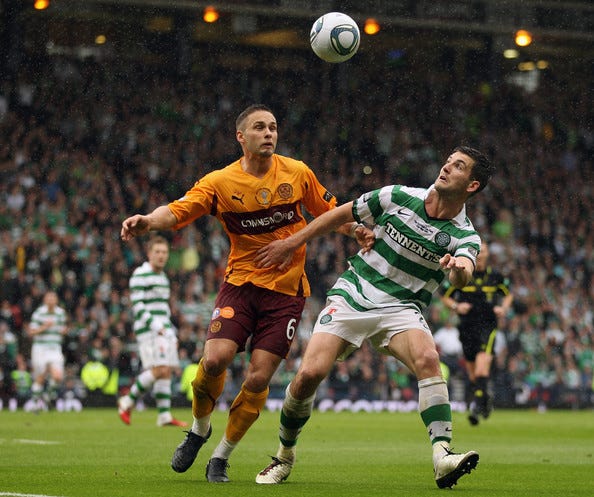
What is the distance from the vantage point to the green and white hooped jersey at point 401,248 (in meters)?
7.84

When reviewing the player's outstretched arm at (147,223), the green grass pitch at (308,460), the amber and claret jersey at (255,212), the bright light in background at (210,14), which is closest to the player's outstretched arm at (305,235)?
the amber and claret jersey at (255,212)

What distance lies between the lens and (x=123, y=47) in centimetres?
3067

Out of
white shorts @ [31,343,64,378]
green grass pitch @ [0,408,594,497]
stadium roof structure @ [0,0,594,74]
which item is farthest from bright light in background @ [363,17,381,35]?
green grass pitch @ [0,408,594,497]

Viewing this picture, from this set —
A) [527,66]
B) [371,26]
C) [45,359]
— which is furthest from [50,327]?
[527,66]

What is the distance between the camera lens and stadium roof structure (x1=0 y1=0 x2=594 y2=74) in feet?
86.7

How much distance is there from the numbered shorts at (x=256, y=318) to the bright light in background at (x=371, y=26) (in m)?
18.9

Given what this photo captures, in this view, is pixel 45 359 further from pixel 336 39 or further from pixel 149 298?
pixel 336 39

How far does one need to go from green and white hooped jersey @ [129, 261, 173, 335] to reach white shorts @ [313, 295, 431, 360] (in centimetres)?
807

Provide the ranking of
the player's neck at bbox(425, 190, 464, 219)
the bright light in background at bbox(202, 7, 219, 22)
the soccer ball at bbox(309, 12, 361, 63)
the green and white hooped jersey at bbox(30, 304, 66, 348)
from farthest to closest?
the bright light in background at bbox(202, 7, 219, 22) → the green and white hooped jersey at bbox(30, 304, 66, 348) → the soccer ball at bbox(309, 12, 361, 63) → the player's neck at bbox(425, 190, 464, 219)

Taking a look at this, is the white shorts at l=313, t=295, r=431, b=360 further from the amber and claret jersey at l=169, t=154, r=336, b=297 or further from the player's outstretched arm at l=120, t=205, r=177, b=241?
the player's outstretched arm at l=120, t=205, r=177, b=241

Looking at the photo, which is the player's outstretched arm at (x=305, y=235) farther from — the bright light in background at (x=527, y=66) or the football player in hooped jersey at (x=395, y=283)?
the bright light in background at (x=527, y=66)

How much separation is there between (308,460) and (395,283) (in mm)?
2867

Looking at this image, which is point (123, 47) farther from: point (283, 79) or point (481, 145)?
point (481, 145)

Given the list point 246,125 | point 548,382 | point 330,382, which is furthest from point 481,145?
point 246,125
